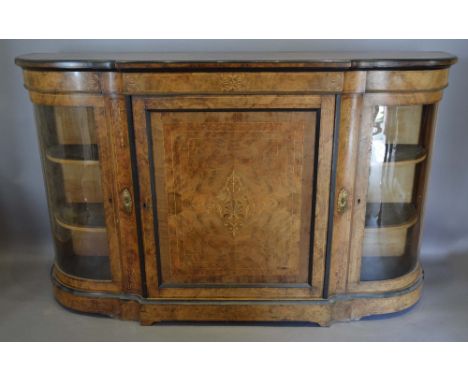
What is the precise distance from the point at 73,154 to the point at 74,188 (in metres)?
0.17

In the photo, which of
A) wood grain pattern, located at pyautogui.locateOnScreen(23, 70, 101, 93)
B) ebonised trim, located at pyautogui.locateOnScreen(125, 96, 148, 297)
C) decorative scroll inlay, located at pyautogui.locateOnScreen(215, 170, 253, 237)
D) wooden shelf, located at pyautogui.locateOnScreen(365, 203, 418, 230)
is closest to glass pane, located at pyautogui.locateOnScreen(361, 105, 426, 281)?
wooden shelf, located at pyautogui.locateOnScreen(365, 203, 418, 230)

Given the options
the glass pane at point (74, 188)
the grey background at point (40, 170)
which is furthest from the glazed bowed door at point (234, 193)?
the grey background at point (40, 170)

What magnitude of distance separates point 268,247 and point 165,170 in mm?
546

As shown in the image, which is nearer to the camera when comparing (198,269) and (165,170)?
(165,170)

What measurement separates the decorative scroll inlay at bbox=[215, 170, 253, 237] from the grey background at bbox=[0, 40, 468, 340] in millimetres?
820

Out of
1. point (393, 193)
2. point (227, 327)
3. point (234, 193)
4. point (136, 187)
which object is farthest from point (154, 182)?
point (393, 193)

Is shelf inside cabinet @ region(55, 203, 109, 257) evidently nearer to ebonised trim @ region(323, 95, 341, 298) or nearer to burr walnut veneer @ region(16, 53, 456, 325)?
burr walnut veneer @ region(16, 53, 456, 325)

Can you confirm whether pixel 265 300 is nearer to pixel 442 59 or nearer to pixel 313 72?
pixel 313 72

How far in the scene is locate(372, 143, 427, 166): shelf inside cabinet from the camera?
75.1 inches

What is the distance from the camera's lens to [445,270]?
2.46 m

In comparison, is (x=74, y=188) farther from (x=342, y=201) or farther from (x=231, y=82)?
(x=342, y=201)

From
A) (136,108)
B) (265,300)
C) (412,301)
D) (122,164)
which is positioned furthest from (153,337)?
(412,301)

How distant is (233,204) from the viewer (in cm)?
189

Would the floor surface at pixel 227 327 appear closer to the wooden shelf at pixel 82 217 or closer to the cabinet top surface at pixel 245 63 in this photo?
the wooden shelf at pixel 82 217
